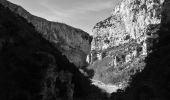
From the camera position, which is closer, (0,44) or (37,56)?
(0,44)

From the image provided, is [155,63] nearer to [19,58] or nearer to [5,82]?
[19,58]

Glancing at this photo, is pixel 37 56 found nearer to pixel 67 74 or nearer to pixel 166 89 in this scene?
pixel 67 74

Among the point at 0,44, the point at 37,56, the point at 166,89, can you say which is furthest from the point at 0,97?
the point at 166,89

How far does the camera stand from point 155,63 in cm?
9312

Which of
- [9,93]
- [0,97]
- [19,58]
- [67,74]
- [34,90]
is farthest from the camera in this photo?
[67,74]

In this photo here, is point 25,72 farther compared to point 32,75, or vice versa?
point 32,75

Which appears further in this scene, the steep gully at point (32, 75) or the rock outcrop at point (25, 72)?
the steep gully at point (32, 75)

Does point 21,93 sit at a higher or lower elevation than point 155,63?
lower

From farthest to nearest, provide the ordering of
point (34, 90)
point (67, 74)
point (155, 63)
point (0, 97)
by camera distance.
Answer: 1. point (155, 63)
2. point (67, 74)
3. point (34, 90)
4. point (0, 97)

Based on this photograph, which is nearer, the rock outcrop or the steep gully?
the rock outcrop

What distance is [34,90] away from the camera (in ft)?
201

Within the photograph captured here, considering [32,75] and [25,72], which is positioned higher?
[25,72]

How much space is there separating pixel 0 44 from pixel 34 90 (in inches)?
398

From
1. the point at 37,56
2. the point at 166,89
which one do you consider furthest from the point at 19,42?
the point at 166,89
